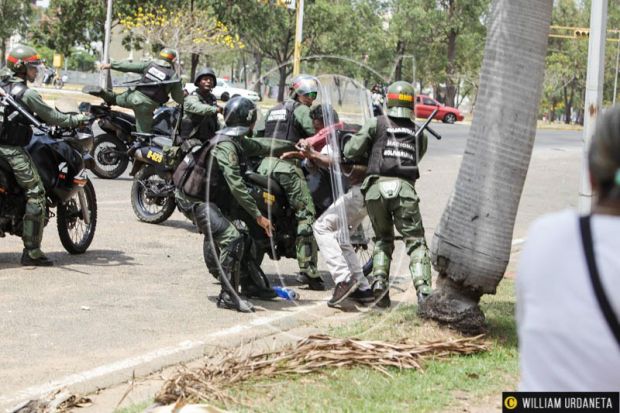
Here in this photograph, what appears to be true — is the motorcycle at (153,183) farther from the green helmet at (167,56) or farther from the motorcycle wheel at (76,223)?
the green helmet at (167,56)

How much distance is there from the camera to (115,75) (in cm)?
6981

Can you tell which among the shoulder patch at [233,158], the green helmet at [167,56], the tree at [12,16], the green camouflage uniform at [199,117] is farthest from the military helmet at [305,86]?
the tree at [12,16]

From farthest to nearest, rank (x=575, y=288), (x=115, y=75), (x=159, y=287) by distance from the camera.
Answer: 1. (x=115, y=75)
2. (x=159, y=287)
3. (x=575, y=288)

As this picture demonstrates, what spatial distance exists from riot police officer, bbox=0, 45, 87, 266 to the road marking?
7.99 feet

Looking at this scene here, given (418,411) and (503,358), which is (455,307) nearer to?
(503,358)

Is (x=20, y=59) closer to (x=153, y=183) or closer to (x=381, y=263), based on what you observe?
(x=153, y=183)

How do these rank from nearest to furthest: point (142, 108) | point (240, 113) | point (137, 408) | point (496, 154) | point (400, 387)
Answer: point (137, 408)
point (400, 387)
point (496, 154)
point (240, 113)
point (142, 108)

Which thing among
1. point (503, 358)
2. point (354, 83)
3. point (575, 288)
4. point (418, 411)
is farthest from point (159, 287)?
point (575, 288)

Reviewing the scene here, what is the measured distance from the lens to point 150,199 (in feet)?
39.1

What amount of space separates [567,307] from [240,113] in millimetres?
5657

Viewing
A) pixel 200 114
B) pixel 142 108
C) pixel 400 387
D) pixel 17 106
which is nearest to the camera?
pixel 400 387

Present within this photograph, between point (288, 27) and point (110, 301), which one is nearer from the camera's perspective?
point (110, 301)

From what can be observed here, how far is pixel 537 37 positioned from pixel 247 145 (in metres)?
2.63

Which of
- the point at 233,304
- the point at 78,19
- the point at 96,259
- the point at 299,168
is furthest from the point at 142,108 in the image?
the point at 78,19
